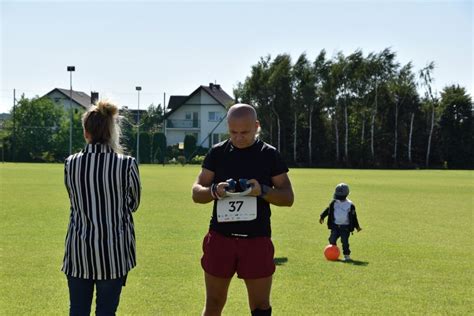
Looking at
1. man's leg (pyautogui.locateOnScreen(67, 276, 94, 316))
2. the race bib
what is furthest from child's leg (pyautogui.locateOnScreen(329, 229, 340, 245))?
man's leg (pyautogui.locateOnScreen(67, 276, 94, 316))

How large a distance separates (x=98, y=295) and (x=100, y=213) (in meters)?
0.58

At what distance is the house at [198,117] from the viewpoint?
9231 cm

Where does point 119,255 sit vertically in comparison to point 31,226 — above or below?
above

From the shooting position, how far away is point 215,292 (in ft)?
16.5

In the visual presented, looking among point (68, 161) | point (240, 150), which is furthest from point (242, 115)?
point (68, 161)

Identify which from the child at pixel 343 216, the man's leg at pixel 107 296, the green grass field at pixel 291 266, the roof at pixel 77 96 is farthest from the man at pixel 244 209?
the roof at pixel 77 96

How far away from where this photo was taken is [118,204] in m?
4.42

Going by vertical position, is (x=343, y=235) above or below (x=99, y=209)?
below

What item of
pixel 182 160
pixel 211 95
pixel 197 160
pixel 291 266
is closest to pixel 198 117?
pixel 211 95

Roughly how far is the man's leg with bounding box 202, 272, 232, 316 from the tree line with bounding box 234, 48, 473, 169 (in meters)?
65.0

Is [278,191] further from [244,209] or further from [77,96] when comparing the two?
[77,96]

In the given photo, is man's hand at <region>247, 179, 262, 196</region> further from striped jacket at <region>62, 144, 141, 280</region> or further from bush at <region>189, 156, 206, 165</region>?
bush at <region>189, 156, 206, 165</region>

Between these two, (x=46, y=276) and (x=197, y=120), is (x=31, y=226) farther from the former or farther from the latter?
(x=197, y=120)

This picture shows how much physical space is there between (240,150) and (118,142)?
3.03 ft
